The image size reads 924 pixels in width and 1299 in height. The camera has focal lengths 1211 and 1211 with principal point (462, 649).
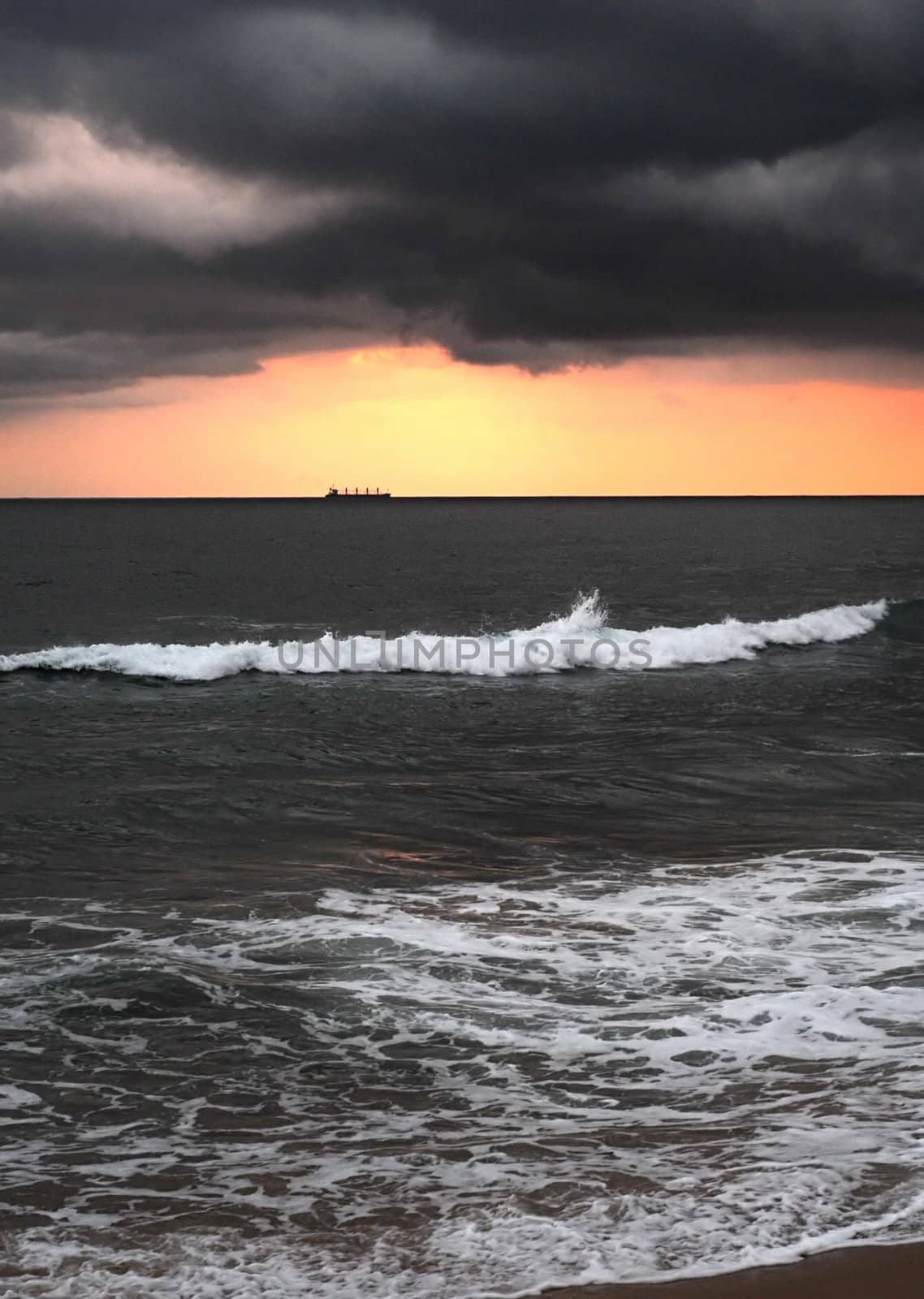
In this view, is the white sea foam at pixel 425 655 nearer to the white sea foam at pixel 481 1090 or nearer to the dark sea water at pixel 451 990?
the dark sea water at pixel 451 990

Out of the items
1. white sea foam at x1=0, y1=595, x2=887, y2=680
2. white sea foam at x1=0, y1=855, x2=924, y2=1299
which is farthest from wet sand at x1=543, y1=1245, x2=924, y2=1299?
white sea foam at x1=0, y1=595, x2=887, y2=680

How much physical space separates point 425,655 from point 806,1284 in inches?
971

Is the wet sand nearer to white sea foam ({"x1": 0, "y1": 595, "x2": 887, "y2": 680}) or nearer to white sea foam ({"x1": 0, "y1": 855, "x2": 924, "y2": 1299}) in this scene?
white sea foam ({"x1": 0, "y1": 855, "x2": 924, "y2": 1299})

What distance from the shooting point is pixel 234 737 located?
19.4 m

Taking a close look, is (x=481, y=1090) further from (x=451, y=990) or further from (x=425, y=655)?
(x=425, y=655)

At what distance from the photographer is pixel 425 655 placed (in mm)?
29078

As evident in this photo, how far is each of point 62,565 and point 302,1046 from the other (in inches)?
3012

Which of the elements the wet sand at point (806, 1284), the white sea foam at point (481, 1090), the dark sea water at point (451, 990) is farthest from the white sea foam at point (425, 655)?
the wet sand at point (806, 1284)

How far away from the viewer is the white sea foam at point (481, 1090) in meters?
4.95

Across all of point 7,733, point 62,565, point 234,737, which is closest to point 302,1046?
point 234,737

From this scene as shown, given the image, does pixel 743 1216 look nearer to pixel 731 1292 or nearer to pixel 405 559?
pixel 731 1292

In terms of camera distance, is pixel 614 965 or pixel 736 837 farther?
pixel 736 837

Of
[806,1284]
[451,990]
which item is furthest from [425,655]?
[806,1284]

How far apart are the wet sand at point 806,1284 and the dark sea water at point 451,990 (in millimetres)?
129
